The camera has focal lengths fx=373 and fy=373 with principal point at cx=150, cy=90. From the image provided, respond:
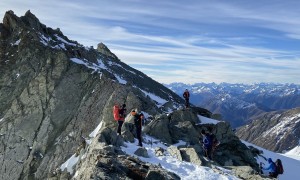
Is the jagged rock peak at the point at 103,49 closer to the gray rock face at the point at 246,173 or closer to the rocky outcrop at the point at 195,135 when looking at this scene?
the rocky outcrop at the point at 195,135

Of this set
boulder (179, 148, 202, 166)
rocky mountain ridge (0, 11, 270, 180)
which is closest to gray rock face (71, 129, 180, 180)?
boulder (179, 148, 202, 166)

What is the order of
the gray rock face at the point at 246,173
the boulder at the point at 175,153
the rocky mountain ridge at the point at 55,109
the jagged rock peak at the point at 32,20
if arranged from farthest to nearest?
the jagged rock peak at the point at 32,20 < the rocky mountain ridge at the point at 55,109 < the boulder at the point at 175,153 < the gray rock face at the point at 246,173

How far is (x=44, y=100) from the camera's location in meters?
54.4

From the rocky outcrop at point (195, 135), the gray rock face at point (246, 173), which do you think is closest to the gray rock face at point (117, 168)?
the gray rock face at point (246, 173)

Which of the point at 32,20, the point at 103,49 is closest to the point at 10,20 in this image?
the point at 32,20

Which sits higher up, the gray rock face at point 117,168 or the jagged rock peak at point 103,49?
the jagged rock peak at point 103,49

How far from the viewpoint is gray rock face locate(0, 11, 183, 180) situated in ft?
161

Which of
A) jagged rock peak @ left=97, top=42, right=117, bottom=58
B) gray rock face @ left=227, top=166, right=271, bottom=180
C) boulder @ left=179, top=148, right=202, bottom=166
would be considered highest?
jagged rock peak @ left=97, top=42, right=117, bottom=58

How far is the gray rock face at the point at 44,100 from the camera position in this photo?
4906 centimetres

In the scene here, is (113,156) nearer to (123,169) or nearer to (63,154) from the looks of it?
(123,169)

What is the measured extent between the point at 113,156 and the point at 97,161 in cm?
179

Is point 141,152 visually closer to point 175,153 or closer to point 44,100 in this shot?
point 175,153

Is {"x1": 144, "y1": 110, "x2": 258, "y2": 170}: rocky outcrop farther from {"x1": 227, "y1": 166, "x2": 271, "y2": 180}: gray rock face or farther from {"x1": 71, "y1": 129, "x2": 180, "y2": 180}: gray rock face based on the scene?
{"x1": 71, "y1": 129, "x2": 180, "y2": 180}: gray rock face

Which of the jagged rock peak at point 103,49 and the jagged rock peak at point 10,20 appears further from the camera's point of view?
the jagged rock peak at point 103,49
